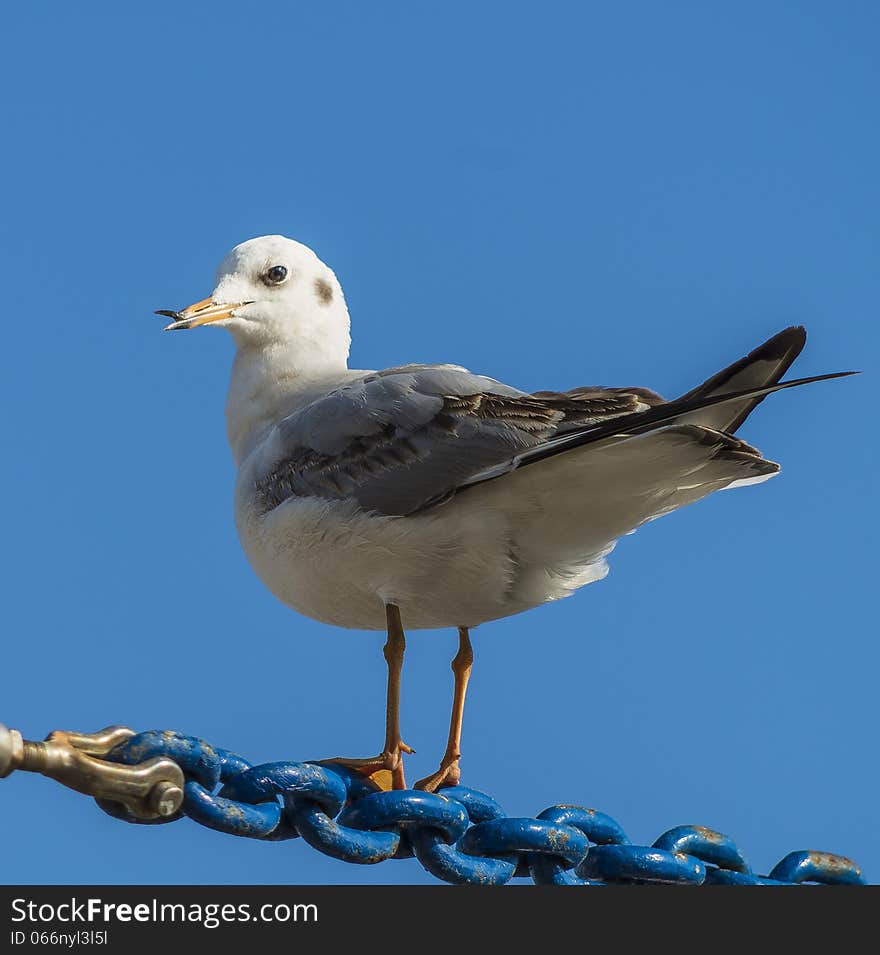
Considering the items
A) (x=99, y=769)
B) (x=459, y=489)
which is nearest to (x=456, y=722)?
(x=459, y=489)

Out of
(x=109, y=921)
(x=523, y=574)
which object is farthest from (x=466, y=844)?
(x=523, y=574)

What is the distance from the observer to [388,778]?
620cm

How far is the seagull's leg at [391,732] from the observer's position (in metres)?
6.20

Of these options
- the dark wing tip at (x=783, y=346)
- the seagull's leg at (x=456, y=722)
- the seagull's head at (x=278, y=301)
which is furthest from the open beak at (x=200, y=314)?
the dark wing tip at (x=783, y=346)

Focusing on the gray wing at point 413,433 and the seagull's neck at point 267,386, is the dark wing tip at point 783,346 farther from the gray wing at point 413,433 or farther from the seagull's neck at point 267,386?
the seagull's neck at point 267,386

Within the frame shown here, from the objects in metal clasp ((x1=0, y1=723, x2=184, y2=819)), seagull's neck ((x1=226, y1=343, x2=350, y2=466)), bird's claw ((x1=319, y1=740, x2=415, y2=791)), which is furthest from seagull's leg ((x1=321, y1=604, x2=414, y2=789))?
metal clasp ((x1=0, y1=723, x2=184, y2=819))

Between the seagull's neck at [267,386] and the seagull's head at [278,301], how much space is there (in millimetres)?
67

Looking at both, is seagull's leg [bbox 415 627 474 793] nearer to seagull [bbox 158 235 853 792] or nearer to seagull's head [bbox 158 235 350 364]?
seagull [bbox 158 235 853 792]

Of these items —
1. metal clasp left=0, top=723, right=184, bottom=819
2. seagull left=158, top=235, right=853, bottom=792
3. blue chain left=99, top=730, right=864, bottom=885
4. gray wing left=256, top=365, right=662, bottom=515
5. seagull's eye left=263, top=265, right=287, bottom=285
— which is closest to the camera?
metal clasp left=0, top=723, right=184, bottom=819

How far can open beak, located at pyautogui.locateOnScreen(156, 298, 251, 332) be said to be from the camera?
305 inches

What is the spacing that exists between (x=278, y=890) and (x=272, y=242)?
4.48 m

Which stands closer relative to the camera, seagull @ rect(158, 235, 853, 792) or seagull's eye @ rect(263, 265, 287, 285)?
seagull @ rect(158, 235, 853, 792)

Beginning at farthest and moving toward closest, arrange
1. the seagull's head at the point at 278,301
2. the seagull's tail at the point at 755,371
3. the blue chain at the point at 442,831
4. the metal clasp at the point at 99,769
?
the seagull's head at the point at 278,301
the seagull's tail at the point at 755,371
the blue chain at the point at 442,831
the metal clasp at the point at 99,769

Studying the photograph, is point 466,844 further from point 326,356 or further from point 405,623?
point 326,356
